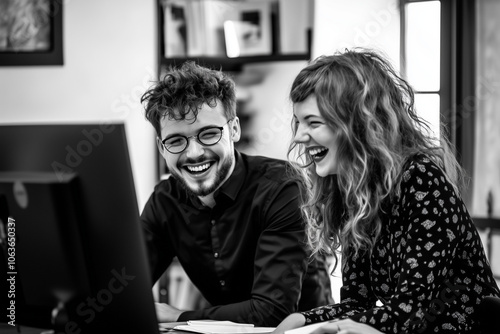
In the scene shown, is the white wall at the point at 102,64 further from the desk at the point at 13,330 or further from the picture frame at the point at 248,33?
the desk at the point at 13,330

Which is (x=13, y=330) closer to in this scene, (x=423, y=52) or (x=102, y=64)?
(x=102, y=64)

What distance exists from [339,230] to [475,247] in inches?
12.3

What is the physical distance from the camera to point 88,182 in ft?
3.40

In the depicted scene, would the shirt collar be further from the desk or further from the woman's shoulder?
the desk

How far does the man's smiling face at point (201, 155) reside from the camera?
1824 millimetres

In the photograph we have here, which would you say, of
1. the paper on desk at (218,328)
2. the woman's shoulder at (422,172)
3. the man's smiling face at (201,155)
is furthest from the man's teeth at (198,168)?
the woman's shoulder at (422,172)

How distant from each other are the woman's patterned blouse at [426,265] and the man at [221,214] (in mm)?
348

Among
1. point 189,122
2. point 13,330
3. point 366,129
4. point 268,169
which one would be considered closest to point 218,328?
point 13,330

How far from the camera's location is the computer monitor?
102cm

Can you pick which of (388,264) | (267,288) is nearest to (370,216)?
(388,264)

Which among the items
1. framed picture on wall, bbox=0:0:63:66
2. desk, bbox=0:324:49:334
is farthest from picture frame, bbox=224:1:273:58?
desk, bbox=0:324:49:334

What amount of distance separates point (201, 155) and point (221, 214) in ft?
0.71

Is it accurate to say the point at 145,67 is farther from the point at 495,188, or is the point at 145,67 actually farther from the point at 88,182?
the point at 88,182

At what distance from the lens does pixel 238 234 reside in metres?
1.96
